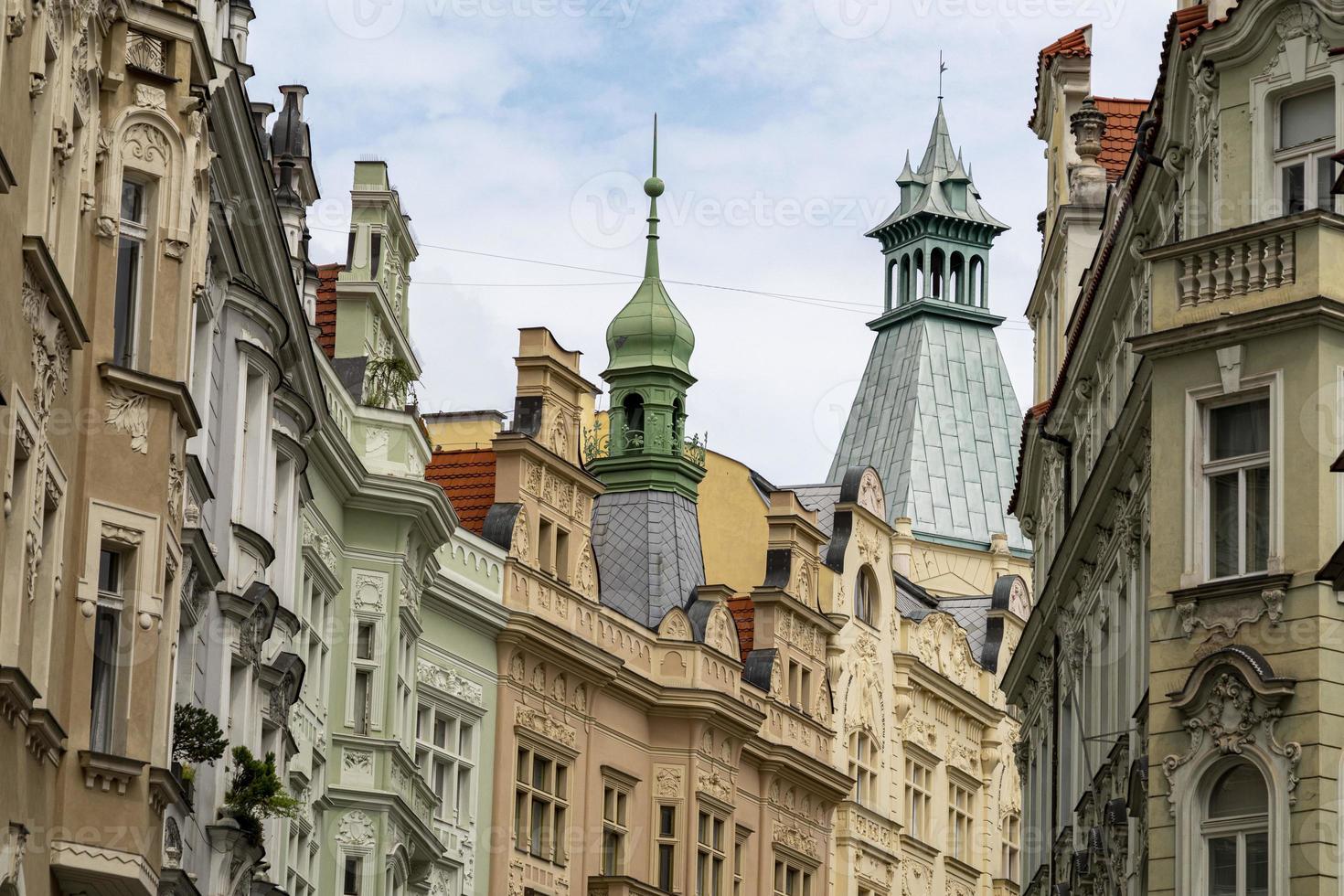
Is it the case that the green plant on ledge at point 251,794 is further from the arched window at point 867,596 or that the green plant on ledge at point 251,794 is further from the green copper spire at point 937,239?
the green copper spire at point 937,239

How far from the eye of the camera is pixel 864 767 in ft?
219

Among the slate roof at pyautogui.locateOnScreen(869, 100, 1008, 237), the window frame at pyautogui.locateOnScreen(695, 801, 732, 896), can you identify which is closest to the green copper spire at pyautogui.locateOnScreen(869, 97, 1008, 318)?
the slate roof at pyautogui.locateOnScreen(869, 100, 1008, 237)

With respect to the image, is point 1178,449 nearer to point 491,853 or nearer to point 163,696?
point 163,696

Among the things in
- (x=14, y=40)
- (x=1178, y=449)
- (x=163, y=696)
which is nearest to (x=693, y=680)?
(x=1178, y=449)

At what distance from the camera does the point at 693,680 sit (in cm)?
5700

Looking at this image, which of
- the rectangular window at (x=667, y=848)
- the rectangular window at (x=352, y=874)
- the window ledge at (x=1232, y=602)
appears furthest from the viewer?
the rectangular window at (x=667, y=848)

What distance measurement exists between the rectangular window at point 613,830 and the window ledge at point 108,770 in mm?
29525

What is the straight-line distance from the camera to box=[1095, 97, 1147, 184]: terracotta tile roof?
45.3 meters

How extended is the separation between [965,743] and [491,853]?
82.1 ft

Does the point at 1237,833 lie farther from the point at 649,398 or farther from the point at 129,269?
the point at 649,398

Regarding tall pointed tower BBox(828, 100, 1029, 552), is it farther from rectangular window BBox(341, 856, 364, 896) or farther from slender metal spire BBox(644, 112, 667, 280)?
rectangular window BBox(341, 856, 364, 896)

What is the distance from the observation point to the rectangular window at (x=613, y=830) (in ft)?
179

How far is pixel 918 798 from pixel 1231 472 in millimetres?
40961

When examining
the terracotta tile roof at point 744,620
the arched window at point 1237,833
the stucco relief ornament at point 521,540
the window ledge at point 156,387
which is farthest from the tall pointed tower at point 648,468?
the window ledge at point 156,387
